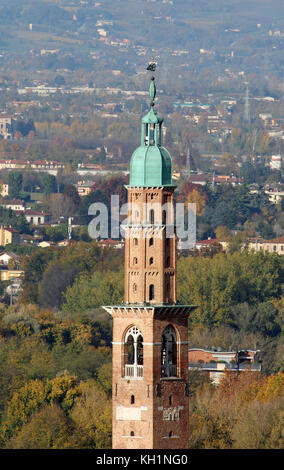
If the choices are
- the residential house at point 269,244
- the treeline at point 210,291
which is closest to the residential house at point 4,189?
the residential house at point 269,244

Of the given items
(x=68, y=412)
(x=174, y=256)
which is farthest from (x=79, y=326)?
(x=174, y=256)

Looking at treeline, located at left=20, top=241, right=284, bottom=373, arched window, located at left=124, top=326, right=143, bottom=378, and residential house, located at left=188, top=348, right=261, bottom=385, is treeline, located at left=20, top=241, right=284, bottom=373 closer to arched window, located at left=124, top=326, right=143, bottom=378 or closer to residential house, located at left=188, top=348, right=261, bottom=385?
residential house, located at left=188, top=348, right=261, bottom=385

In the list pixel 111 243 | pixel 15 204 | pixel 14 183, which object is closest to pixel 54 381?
pixel 111 243

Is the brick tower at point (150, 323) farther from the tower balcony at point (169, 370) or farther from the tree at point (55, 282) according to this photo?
the tree at point (55, 282)

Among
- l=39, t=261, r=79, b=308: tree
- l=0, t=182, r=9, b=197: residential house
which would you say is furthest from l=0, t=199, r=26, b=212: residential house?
l=39, t=261, r=79, b=308: tree

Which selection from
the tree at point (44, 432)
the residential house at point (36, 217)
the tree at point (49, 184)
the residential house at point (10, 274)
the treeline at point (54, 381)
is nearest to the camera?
the tree at point (44, 432)

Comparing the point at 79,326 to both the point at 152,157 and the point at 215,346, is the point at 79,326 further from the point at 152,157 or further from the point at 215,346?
the point at 152,157
